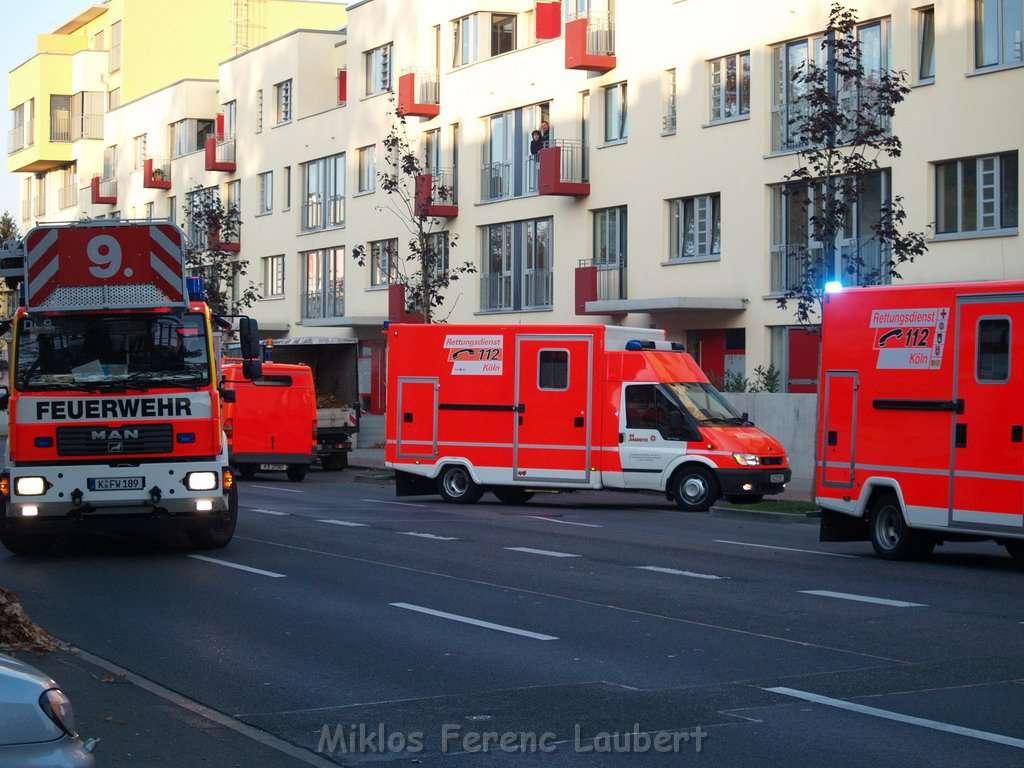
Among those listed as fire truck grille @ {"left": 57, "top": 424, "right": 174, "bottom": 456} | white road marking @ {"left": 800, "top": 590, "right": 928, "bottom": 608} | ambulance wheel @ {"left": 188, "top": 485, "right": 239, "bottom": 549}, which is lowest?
white road marking @ {"left": 800, "top": 590, "right": 928, "bottom": 608}

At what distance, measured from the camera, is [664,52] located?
119 feet

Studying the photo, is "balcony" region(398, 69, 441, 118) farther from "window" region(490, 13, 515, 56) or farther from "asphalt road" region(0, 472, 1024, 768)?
"asphalt road" region(0, 472, 1024, 768)

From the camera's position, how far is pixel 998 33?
28.5 metres

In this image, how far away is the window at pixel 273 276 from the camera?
57094mm

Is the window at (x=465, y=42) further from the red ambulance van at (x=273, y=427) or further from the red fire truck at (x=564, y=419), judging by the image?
the red fire truck at (x=564, y=419)

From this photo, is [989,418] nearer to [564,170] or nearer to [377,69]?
[564,170]

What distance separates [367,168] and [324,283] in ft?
16.9

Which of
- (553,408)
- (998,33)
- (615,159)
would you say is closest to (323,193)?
(615,159)

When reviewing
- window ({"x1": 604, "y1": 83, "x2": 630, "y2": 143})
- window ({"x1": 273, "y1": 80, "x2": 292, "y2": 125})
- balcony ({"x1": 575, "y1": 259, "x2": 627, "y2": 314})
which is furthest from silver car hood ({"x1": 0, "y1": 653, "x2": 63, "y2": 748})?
window ({"x1": 273, "y1": 80, "x2": 292, "y2": 125})

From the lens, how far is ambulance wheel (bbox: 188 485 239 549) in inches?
630

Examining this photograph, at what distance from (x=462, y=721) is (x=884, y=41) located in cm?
2555

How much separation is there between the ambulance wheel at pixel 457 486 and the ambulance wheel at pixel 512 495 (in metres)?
0.47

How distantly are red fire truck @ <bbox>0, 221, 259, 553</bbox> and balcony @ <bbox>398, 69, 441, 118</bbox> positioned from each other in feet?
101

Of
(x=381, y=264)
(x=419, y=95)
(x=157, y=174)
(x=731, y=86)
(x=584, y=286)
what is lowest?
(x=584, y=286)
